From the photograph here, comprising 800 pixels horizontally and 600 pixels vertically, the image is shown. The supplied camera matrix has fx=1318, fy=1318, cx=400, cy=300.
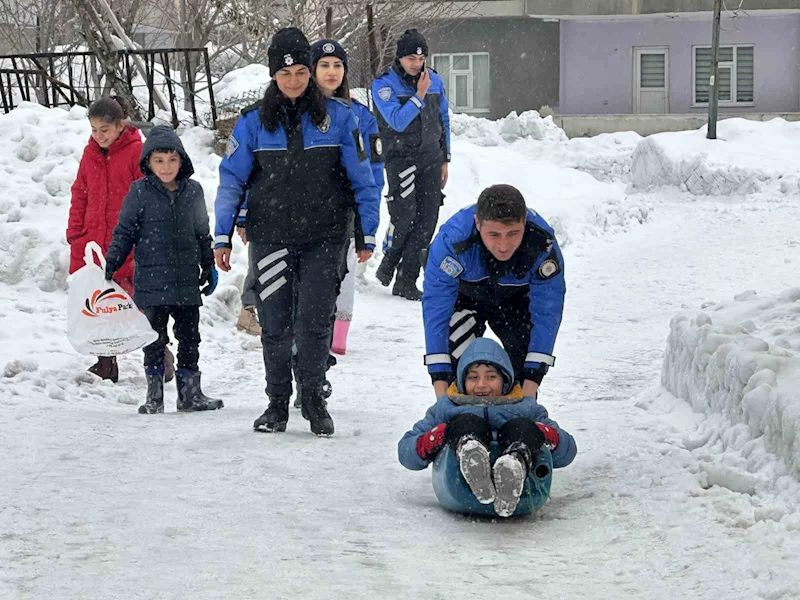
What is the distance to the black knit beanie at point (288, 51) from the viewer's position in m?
6.53

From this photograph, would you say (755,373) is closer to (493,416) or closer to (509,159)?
(493,416)

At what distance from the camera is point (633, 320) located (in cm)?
1091

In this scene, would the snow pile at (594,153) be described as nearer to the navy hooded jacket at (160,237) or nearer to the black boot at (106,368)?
the black boot at (106,368)

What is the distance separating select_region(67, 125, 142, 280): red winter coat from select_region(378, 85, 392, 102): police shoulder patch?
123 inches

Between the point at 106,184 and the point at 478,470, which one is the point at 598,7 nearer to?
the point at 106,184

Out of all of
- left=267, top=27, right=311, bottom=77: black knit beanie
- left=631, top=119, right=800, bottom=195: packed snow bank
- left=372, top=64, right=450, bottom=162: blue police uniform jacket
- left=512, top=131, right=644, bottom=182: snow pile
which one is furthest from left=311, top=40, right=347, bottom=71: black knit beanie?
left=512, top=131, right=644, bottom=182: snow pile

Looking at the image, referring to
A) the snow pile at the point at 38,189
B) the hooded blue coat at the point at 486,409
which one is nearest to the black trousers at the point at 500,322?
the hooded blue coat at the point at 486,409

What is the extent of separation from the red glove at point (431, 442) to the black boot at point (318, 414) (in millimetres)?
1444

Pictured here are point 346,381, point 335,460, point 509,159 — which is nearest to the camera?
point 335,460

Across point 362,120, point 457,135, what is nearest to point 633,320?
point 362,120

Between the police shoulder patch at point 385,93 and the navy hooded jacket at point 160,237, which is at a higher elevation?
the police shoulder patch at point 385,93

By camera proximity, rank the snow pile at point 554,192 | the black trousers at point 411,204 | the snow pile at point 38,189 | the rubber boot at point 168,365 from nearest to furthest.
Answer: the rubber boot at point 168,365 < the snow pile at point 38,189 < the black trousers at point 411,204 < the snow pile at point 554,192

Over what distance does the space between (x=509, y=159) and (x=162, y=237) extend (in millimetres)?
13585

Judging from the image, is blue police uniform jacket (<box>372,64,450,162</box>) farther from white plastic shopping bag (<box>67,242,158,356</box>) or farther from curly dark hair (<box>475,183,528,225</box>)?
curly dark hair (<box>475,183,528,225</box>)
